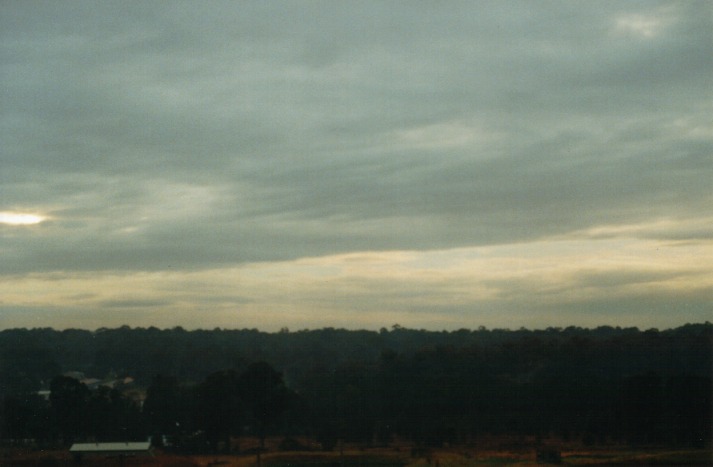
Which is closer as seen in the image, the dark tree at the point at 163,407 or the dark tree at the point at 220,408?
the dark tree at the point at 220,408

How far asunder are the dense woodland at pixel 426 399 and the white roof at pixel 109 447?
49.2 inches

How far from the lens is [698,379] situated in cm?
3684

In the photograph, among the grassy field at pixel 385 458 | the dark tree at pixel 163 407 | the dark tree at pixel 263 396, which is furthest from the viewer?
the dark tree at pixel 163 407

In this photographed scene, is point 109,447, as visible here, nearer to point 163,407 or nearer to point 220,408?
point 163,407

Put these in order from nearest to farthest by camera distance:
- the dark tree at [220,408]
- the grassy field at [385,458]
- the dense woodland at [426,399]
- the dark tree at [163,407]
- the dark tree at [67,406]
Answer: the grassy field at [385,458]
the dense woodland at [426,399]
the dark tree at [220,408]
the dark tree at [67,406]
the dark tree at [163,407]

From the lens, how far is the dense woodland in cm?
3694

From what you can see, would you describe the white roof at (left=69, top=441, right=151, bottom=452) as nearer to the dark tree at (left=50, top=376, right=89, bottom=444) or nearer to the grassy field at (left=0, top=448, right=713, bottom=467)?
the grassy field at (left=0, top=448, right=713, bottom=467)

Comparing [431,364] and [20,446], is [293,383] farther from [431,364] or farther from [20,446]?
[20,446]

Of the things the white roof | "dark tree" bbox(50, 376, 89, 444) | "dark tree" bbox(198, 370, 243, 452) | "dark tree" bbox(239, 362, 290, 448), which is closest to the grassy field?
the white roof

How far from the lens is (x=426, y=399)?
137ft

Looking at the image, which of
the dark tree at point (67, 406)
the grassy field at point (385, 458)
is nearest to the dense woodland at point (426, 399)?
the dark tree at point (67, 406)

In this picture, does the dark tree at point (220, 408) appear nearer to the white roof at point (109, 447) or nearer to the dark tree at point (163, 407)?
the dark tree at point (163, 407)

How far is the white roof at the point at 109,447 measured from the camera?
38566mm

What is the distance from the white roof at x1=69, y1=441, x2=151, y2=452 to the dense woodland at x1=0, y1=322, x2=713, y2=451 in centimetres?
125
